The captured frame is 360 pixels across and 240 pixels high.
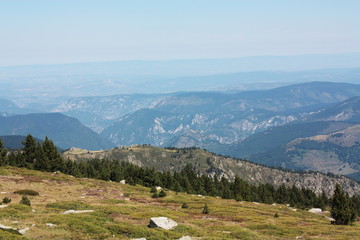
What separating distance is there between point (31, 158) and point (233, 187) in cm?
9522

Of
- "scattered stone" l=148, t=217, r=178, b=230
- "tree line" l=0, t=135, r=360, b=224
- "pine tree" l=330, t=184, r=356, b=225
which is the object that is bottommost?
"tree line" l=0, t=135, r=360, b=224

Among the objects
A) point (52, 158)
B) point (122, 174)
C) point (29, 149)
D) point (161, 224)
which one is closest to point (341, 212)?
point (161, 224)

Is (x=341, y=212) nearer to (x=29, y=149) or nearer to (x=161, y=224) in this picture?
(x=161, y=224)

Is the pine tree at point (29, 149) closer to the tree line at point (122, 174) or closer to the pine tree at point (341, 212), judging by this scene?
the tree line at point (122, 174)

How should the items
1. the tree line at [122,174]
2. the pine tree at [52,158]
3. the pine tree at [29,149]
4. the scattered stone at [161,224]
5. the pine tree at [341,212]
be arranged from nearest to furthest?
the scattered stone at [161,224] → the pine tree at [341,212] → the tree line at [122,174] → the pine tree at [52,158] → the pine tree at [29,149]

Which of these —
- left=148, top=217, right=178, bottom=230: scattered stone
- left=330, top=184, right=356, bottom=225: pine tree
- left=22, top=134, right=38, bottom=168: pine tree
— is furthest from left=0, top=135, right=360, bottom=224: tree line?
left=148, top=217, right=178, bottom=230: scattered stone

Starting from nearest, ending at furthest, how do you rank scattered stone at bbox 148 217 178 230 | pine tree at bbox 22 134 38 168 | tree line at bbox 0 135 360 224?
scattered stone at bbox 148 217 178 230 → tree line at bbox 0 135 360 224 → pine tree at bbox 22 134 38 168

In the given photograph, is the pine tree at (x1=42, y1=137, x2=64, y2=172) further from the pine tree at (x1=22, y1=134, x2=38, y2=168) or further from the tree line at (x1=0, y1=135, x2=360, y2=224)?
the pine tree at (x1=22, y1=134, x2=38, y2=168)

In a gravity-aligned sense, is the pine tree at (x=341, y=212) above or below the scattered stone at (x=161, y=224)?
below

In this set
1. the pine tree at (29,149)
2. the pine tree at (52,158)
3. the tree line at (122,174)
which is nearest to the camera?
the tree line at (122,174)

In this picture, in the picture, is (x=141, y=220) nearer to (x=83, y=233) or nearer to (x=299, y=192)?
(x=83, y=233)

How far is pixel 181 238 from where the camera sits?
3025 cm

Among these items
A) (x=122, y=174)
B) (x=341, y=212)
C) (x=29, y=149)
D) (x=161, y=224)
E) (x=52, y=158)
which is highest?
(x=161, y=224)

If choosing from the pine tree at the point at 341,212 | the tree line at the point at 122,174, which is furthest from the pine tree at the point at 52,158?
the pine tree at the point at 341,212
